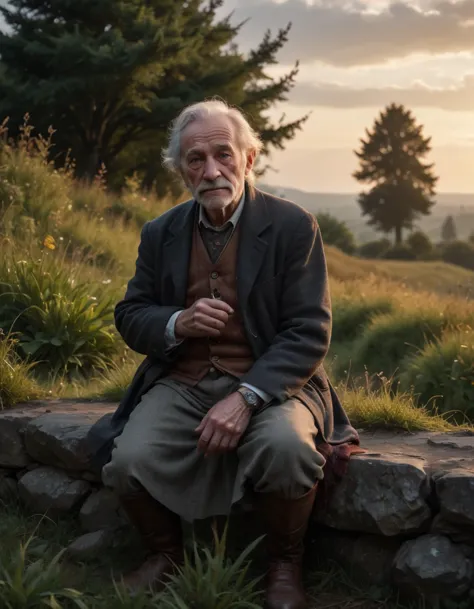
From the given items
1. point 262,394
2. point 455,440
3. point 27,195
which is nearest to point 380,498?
point 262,394

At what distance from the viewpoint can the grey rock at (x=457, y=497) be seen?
302 centimetres

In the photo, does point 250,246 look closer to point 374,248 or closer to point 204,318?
point 204,318

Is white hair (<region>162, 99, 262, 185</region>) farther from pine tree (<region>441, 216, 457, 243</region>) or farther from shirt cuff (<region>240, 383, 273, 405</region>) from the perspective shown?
pine tree (<region>441, 216, 457, 243</region>)

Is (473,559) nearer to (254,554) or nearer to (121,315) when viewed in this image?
(254,554)

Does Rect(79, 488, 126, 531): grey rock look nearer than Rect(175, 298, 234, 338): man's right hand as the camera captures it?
No

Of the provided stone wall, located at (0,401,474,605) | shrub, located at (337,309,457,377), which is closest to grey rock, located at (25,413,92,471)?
stone wall, located at (0,401,474,605)

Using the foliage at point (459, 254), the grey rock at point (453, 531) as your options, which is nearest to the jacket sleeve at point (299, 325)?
the grey rock at point (453, 531)

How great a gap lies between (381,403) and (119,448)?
1.65 m

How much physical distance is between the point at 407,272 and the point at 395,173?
23057 millimetres

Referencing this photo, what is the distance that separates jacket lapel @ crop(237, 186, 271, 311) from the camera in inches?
132

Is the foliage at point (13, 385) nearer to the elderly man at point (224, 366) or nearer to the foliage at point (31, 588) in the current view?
the elderly man at point (224, 366)

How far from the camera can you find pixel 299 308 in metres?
3.30

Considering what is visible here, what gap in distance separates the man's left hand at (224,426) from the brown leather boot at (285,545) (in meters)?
0.24

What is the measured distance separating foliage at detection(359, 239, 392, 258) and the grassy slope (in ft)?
28.9
